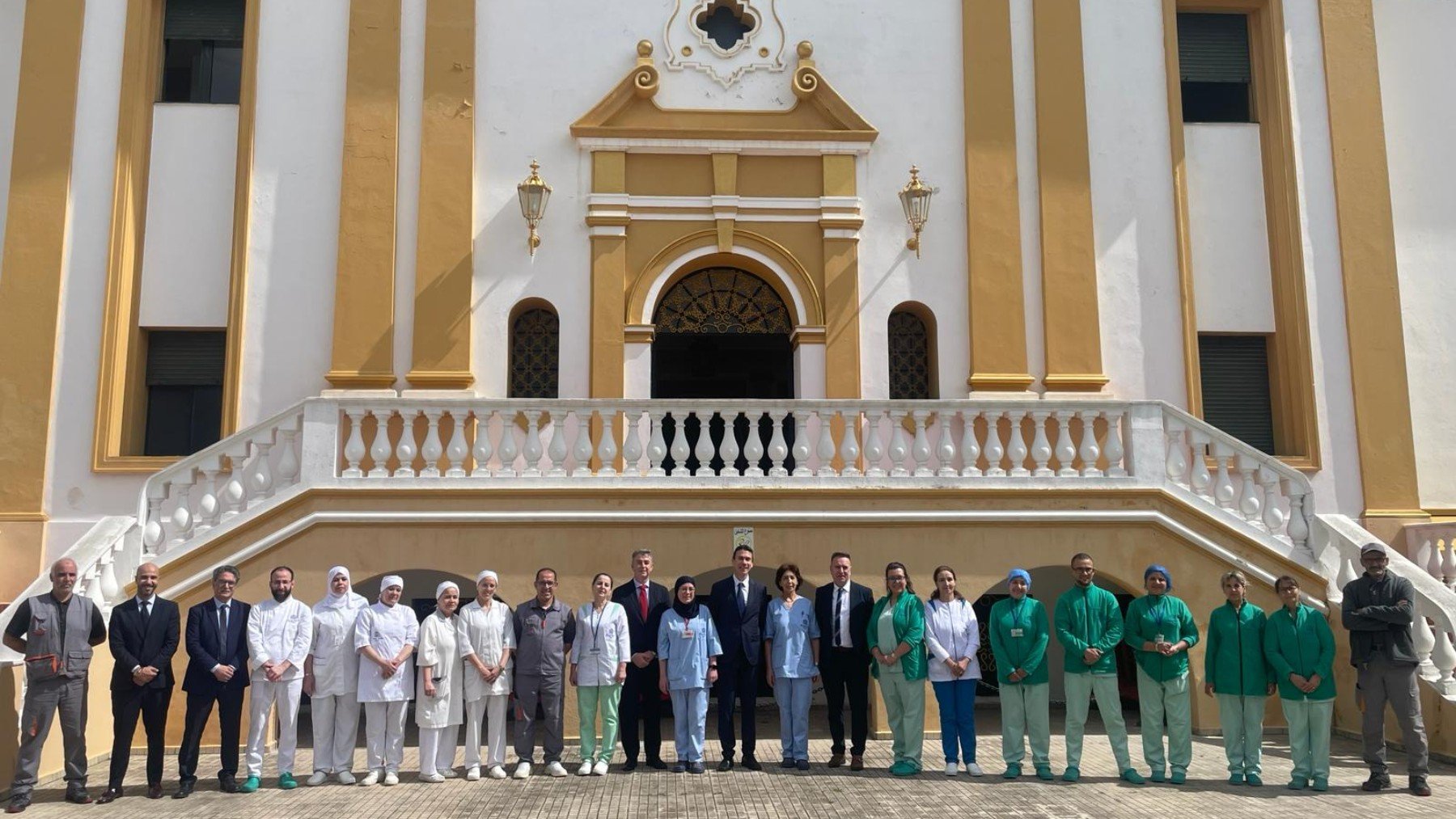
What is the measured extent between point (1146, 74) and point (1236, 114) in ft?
4.43

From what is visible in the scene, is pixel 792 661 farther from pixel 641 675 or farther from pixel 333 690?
pixel 333 690

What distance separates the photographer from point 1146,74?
12750 mm

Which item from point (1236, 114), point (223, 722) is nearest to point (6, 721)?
point (223, 722)

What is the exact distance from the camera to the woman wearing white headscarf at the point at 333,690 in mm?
8086

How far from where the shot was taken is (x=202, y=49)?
42.0 feet

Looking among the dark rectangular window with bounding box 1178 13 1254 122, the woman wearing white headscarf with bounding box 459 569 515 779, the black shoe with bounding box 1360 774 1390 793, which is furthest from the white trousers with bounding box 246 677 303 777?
the dark rectangular window with bounding box 1178 13 1254 122

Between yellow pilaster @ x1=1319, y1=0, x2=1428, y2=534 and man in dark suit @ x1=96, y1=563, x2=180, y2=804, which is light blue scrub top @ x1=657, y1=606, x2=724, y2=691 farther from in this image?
yellow pilaster @ x1=1319, y1=0, x2=1428, y2=534

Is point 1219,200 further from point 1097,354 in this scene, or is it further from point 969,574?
point 969,574

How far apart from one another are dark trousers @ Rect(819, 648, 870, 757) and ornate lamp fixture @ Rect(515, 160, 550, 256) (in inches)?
223

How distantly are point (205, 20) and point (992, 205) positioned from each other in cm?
869

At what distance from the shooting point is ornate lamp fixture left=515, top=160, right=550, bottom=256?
38.8 ft

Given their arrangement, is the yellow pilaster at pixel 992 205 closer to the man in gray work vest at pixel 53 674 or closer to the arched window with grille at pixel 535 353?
the arched window with grille at pixel 535 353

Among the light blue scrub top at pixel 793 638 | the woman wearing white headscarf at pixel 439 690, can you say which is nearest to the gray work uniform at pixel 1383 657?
the light blue scrub top at pixel 793 638

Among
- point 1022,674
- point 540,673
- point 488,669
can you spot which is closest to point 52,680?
point 488,669
